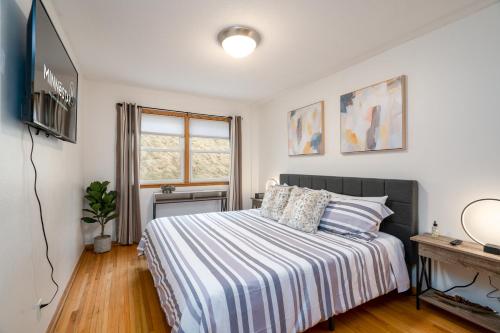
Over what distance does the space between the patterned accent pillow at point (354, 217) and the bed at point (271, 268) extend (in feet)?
0.38

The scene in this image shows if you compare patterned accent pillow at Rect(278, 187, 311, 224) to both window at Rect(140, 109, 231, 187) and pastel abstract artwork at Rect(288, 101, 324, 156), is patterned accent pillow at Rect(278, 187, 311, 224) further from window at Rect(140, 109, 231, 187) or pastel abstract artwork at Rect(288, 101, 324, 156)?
window at Rect(140, 109, 231, 187)

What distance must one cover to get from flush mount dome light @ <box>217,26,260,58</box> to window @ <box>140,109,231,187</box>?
2.12 m

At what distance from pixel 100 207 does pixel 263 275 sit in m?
2.83

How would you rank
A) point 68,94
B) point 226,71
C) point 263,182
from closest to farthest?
point 68,94 → point 226,71 → point 263,182

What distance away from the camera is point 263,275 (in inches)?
55.7

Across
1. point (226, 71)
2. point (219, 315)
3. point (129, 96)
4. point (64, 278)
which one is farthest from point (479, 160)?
point (129, 96)

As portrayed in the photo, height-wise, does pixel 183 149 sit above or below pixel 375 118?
below

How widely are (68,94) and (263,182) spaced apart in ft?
11.3

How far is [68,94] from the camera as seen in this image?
1.83 meters

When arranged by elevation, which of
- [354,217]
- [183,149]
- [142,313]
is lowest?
[142,313]

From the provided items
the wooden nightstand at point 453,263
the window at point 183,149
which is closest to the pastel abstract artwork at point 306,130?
the window at point 183,149

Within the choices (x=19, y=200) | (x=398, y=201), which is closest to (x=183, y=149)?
(x=19, y=200)

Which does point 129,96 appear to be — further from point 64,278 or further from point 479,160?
point 479,160

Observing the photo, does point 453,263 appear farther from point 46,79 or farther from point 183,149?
point 183,149
